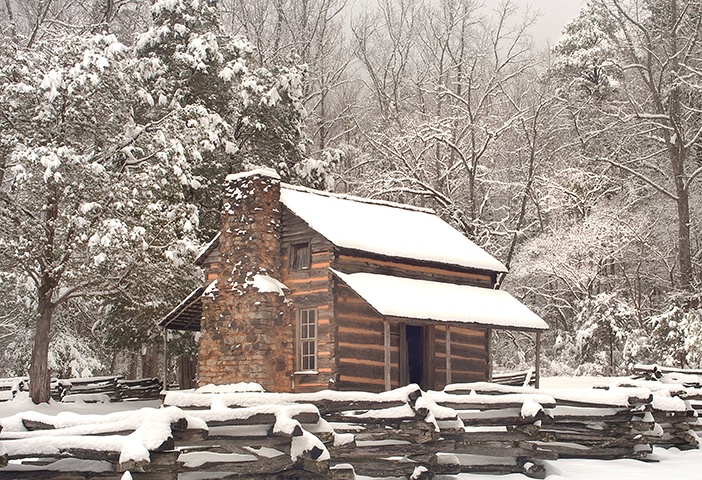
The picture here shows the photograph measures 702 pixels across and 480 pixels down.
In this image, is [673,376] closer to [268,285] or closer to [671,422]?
[671,422]

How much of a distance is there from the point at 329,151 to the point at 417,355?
40.1 feet

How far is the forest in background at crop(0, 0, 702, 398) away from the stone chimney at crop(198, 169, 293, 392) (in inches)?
121

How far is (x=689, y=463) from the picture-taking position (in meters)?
12.7

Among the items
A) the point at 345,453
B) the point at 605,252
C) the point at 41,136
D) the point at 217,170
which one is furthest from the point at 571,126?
the point at 345,453

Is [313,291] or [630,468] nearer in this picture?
→ [630,468]

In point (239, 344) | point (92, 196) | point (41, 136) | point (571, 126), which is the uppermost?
point (571, 126)

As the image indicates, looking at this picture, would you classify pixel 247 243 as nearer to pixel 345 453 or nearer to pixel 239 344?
pixel 239 344

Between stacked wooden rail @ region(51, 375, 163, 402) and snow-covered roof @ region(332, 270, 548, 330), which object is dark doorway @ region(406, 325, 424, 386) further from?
stacked wooden rail @ region(51, 375, 163, 402)

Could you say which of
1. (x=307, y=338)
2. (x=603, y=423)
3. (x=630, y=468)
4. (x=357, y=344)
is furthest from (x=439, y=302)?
Result: (x=630, y=468)

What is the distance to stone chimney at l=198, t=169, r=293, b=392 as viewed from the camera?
19844 mm

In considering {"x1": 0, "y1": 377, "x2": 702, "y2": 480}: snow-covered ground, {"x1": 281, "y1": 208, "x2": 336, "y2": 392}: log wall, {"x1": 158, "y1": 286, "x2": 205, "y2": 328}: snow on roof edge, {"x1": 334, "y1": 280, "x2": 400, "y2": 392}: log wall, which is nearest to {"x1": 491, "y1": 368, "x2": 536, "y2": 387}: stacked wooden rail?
{"x1": 334, "y1": 280, "x2": 400, "y2": 392}: log wall

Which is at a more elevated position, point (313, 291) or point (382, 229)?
point (382, 229)

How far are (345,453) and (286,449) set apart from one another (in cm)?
108

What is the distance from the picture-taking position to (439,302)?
19.9 metres
